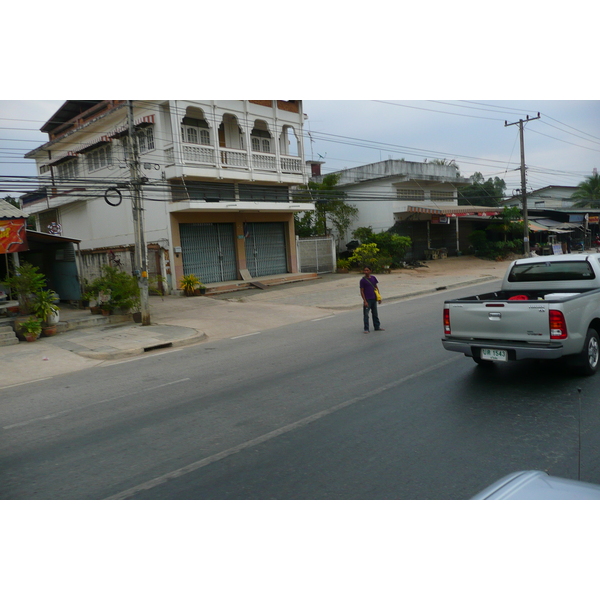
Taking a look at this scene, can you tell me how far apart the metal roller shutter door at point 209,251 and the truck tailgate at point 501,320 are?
17.4 meters

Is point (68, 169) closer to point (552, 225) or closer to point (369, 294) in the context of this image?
point (369, 294)

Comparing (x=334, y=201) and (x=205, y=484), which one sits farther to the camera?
(x=334, y=201)

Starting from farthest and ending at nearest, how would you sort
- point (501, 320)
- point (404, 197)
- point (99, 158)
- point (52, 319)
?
point (404, 197) → point (99, 158) → point (52, 319) → point (501, 320)

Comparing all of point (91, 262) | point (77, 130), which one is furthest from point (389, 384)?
point (77, 130)

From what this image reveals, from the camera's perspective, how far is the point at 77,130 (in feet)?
84.6

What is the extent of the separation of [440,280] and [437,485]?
69.4ft

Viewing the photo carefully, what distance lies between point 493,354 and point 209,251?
1860 cm

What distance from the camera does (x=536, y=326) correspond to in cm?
639

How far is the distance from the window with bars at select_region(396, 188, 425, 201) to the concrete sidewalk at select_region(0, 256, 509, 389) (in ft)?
26.2

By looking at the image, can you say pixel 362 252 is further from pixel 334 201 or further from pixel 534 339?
pixel 534 339

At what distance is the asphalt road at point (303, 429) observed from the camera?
4.47 meters

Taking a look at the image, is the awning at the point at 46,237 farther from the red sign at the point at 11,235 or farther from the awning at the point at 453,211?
the awning at the point at 453,211

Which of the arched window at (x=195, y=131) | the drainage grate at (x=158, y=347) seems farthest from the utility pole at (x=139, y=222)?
the arched window at (x=195, y=131)

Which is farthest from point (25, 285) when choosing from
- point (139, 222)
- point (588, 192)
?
point (588, 192)
